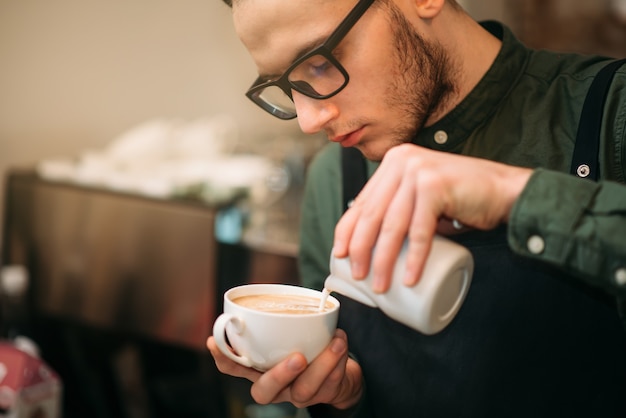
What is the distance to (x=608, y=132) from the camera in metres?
1.01

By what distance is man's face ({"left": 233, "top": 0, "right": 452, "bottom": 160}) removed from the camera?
3.23ft

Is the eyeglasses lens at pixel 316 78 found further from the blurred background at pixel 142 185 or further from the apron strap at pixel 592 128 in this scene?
the blurred background at pixel 142 185

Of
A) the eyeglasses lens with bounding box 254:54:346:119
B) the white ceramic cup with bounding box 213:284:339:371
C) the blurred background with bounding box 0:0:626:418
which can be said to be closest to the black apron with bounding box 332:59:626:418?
the white ceramic cup with bounding box 213:284:339:371

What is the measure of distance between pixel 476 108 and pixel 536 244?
1.49ft

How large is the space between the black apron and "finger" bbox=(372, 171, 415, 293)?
220 mm

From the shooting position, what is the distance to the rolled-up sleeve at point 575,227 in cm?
72

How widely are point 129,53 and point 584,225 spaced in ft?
8.58

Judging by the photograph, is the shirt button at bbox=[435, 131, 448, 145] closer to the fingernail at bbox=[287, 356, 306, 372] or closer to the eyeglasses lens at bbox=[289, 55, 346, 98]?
the eyeglasses lens at bbox=[289, 55, 346, 98]

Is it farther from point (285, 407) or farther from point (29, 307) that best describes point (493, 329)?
point (29, 307)

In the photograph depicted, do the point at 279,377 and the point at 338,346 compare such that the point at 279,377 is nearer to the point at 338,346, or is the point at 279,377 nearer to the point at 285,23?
the point at 338,346

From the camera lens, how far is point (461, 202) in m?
0.73

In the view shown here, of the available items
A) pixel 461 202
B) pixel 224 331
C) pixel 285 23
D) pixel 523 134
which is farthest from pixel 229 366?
pixel 523 134

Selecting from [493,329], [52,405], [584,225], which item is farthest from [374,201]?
[52,405]

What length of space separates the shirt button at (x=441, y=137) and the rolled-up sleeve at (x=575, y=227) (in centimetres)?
41
